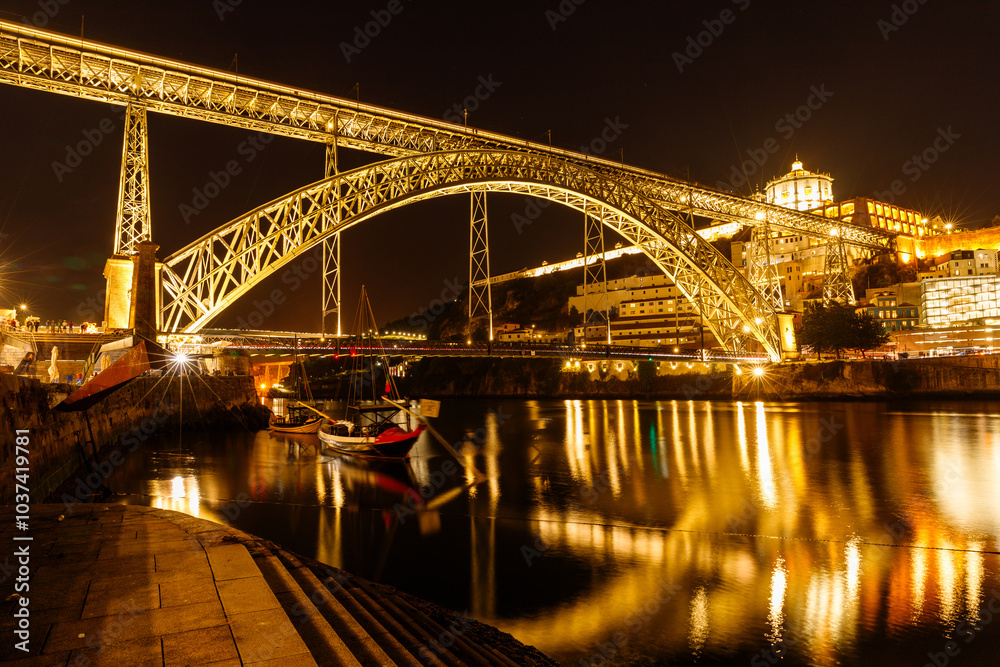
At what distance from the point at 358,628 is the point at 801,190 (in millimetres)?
96001

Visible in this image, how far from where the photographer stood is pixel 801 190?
8438cm

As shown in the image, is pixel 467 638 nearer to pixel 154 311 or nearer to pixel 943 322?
pixel 154 311

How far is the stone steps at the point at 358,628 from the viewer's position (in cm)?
358

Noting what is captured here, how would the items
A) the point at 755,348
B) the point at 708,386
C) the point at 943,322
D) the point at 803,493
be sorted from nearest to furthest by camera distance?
the point at 803,493 → the point at 755,348 → the point at 708,386 → the point at 943,322

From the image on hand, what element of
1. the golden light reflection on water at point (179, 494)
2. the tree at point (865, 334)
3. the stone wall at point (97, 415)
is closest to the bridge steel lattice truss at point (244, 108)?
the stone wall at point (97, 415)

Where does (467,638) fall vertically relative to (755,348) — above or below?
below

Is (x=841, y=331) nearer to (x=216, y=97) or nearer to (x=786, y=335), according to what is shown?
(x=786, y=335)

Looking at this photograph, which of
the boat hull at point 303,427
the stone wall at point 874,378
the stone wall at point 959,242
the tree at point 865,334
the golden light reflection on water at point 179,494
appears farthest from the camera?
the stone wall at point 959,242

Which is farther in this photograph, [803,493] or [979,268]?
[979,268]

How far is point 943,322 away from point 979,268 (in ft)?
34.1

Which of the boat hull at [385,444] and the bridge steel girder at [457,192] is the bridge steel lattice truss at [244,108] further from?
the boat hull at [385,444]

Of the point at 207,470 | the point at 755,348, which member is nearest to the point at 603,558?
the point at 207,470

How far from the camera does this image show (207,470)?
1717cm

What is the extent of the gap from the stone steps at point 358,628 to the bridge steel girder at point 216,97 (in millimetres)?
16769
